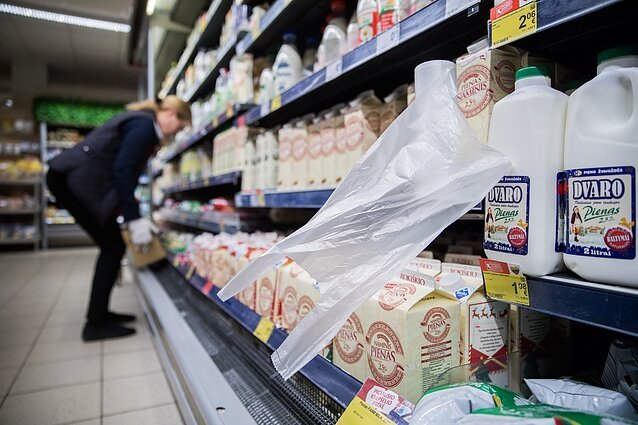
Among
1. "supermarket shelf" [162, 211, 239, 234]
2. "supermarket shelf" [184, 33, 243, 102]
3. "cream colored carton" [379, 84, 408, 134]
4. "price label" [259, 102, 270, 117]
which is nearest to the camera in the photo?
"cream colored carton" [379, 84, 408, 134]

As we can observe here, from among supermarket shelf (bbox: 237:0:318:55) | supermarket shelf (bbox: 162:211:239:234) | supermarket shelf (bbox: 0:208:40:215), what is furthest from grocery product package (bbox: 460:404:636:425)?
supermarket shelf (bbox: 0:208:40:215)

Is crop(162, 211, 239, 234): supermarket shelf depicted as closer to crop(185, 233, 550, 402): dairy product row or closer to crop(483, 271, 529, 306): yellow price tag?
crop(185, 233, 550, 402): dairy product row

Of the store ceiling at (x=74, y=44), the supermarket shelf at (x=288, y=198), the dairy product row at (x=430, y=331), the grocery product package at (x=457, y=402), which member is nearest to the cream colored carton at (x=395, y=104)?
the supermarket shelf at (x=288, y=198)

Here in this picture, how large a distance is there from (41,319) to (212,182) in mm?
1792

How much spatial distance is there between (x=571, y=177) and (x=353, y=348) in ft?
1.88

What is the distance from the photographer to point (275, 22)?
6.47 feet

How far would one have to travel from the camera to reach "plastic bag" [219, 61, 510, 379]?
74 cm

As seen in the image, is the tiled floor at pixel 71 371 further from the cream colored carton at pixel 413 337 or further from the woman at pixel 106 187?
the cream colored carton at pixel 413 337

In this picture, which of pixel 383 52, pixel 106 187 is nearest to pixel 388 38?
pixel 383 52

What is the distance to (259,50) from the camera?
238cm

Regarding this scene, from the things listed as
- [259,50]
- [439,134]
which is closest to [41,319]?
[259,50]

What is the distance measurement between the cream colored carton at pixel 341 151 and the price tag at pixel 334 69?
0.14 meters

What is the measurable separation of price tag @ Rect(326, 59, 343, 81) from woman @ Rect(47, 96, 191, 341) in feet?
5.55

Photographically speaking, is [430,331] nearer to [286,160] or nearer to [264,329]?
[264,329]
